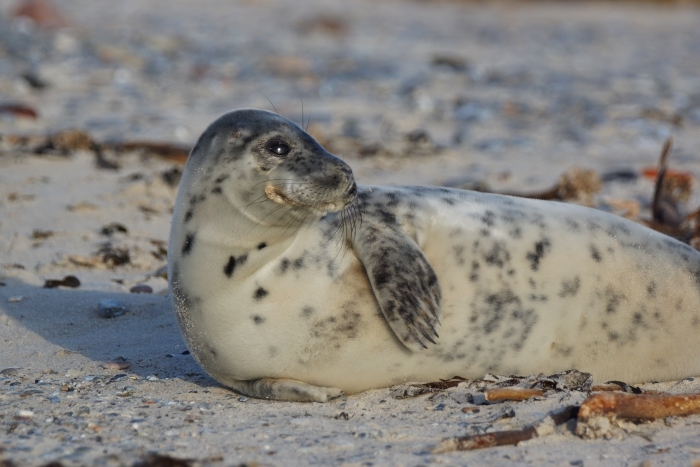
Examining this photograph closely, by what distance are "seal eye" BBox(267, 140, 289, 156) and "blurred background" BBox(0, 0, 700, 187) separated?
1.12 m

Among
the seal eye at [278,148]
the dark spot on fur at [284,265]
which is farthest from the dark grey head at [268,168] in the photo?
the dark spot on fur at [284,265]

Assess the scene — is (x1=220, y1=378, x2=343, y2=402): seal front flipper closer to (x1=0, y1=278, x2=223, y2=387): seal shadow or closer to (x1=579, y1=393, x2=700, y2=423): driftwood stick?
(x1=0, y1=278, x2=223, y2=387): seal shadow

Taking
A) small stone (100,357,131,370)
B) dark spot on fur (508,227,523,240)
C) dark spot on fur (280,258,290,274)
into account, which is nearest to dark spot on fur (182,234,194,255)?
dark spot on fur (280,258,290,274)

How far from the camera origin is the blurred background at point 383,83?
22.9ft

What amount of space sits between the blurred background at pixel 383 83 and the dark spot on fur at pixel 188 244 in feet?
4.02

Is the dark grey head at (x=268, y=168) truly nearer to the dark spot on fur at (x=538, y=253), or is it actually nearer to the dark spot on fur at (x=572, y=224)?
the dark spot on fur at (x=538, y=253)

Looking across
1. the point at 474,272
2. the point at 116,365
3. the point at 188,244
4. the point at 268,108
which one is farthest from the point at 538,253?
the point at 268,108

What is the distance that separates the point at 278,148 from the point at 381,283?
0.49 metres

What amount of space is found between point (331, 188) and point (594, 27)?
590 inches

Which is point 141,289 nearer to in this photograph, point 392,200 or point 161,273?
point 161,273

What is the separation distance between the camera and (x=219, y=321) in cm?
277

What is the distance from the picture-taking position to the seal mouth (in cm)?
268

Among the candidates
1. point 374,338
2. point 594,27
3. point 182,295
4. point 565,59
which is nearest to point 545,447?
point 374,338

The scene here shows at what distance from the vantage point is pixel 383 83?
31.6ft
